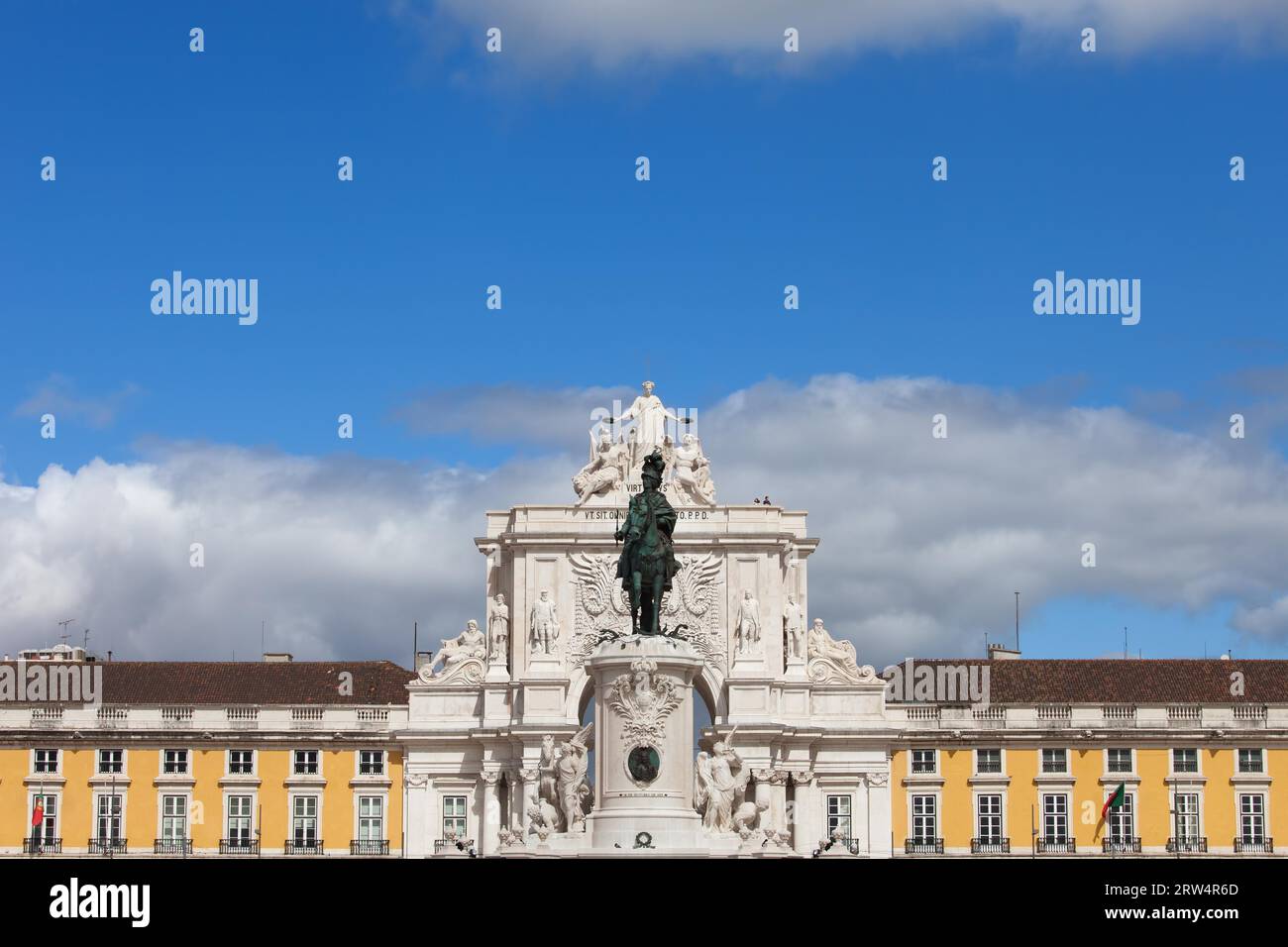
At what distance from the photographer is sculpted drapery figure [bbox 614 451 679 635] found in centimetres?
4616

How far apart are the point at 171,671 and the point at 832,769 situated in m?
25.6

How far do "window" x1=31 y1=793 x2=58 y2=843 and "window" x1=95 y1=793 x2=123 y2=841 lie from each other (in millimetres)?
1589

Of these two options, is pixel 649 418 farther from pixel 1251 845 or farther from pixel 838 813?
pixel 1251 845

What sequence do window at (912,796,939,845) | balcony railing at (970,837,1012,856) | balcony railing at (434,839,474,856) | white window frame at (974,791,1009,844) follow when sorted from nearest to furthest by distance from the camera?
balcony railing at (434,839,474,856), balcony railing at (970,837,1012,856), white window frame at (974,791,1009,844), window at (912,796,939,845)

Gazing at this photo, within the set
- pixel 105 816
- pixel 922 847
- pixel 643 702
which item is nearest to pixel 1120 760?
pixel 922 847

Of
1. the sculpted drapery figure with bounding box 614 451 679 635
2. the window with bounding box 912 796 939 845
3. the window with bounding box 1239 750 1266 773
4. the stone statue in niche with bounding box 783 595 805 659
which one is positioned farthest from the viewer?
the stone statue in niche with bounding box 783 595 805 659

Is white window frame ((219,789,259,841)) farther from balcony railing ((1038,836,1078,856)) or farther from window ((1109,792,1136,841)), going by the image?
window ((1109,792,1136,841))

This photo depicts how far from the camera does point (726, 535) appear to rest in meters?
85.6

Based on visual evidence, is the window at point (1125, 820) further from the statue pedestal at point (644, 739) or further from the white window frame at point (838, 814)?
the statue pedestal at point (644, 739)

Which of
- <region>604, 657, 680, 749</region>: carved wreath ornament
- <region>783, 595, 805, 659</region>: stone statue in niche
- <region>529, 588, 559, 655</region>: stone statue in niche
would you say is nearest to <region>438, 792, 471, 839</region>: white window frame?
<region>529, 588, 559, 655</region>: stone statue in niche
